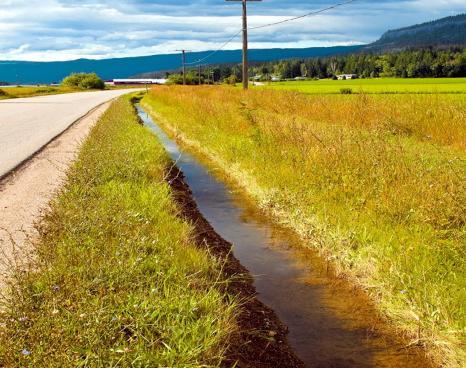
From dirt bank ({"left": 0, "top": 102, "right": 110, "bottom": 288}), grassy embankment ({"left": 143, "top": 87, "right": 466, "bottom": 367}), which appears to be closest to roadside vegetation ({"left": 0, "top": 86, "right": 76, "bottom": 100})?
dirt bank ({"left": 0, "top": 102, "right": 110, "bottom": 288})

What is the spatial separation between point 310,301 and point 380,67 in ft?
324

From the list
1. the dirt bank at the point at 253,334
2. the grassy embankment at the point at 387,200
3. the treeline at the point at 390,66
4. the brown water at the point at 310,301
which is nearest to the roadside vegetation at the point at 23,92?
the grassy embankment at the point at 387,200

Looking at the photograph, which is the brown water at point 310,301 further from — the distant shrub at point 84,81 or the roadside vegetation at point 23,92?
the distant shrub at point 84,81

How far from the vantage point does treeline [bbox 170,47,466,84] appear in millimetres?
73019

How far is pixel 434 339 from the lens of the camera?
13.1ft

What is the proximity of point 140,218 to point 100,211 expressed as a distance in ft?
1.49

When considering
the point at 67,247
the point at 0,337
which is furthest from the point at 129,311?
the point at 67,247

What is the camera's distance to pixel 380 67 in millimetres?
97562

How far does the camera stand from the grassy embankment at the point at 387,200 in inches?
171

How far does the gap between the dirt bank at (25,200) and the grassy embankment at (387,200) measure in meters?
3.14

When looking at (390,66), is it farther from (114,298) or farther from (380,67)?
(114,298)

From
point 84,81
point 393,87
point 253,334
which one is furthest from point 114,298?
point 84,81

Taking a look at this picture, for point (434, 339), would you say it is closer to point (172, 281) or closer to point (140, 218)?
point (172, 281)

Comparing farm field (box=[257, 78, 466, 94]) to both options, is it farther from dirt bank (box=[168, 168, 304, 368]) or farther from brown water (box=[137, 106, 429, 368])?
dirt bank (box=[168, 168, 304, 368])
